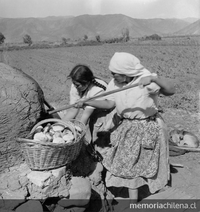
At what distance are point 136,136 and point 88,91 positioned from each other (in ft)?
2.55

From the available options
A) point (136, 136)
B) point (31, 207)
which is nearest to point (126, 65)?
point (136, 136)

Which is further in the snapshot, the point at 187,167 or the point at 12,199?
the point at 187,167

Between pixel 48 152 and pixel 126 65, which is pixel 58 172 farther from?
pixel 126 65

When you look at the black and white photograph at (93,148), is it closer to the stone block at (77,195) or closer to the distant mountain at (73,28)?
the stone block at (77,195)

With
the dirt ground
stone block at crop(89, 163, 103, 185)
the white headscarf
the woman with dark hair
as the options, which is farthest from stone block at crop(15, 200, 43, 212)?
the dirt ground

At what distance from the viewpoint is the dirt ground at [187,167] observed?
3309 mm

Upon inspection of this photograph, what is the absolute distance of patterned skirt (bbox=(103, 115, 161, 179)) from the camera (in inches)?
108

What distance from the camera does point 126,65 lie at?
2.51m

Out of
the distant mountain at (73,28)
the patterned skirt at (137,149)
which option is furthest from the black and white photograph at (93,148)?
the distant mountain at (73,28)

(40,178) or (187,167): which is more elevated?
(40,178)

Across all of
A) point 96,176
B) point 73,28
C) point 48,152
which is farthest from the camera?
point 73,28

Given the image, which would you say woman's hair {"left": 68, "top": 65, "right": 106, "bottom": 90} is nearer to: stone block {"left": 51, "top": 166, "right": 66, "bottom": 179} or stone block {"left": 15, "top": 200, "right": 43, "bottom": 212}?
stone block {"left": 51, "top": 166, "right": 66, "bottom": 179}

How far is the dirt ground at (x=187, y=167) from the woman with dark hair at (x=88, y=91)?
1.18m

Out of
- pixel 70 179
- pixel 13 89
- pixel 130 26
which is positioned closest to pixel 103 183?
pixel 70 179
